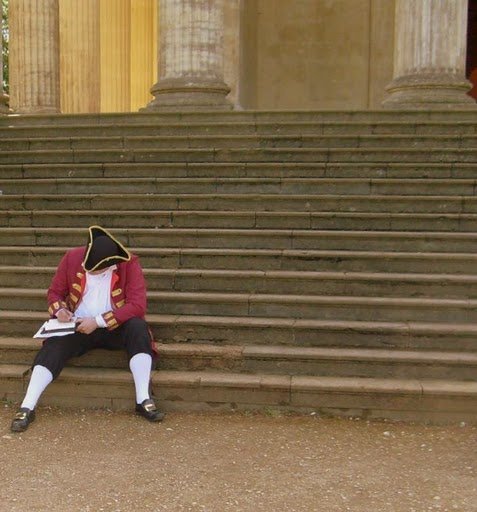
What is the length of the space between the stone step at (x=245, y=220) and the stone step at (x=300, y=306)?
1.16 metres

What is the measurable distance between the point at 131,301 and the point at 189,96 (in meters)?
5.49

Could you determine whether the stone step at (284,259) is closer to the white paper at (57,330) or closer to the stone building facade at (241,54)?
the white paper at (57,330)

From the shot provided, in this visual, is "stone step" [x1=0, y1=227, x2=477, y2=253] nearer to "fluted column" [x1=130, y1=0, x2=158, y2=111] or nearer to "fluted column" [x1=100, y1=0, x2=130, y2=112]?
"fluted column" [x1=100, y1=0, x2=130, y2=112]

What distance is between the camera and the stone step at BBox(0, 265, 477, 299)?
18.0 feet

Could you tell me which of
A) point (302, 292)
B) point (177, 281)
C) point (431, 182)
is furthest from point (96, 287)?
point (431, 182)

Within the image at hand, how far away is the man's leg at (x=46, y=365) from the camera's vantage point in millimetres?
4371

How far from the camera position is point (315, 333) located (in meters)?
5.10

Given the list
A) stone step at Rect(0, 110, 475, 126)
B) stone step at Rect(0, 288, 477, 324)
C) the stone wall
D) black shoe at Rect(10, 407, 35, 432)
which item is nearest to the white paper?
black shoe at Rect(10, 407, 35, 432)

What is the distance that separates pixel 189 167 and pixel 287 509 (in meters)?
5.00

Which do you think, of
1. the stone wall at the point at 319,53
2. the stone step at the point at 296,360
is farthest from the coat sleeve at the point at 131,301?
the stone wall at the point at 319,53

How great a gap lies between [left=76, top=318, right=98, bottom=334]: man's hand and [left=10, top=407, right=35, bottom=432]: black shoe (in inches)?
25.2

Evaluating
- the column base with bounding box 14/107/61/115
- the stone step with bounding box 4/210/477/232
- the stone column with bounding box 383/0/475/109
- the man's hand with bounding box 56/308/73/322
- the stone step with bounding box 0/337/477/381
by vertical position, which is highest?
the stone column with bounding box 383/0/475/109

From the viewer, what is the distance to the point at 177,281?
578 centimetres

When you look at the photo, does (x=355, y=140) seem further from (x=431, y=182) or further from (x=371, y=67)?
(x=371, y=67)
